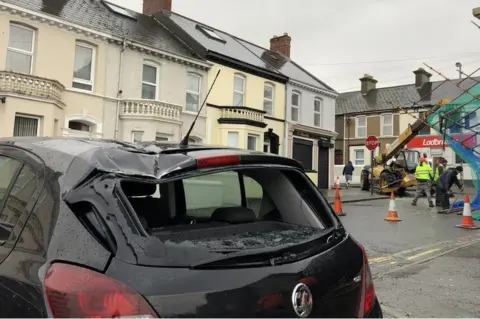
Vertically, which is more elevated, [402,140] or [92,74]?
A: [92,74]

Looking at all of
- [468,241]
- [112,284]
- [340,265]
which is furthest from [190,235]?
[468,241]

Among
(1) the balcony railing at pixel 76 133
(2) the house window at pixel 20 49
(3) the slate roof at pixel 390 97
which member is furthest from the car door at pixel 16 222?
(3) the slate roof at pixel 390 97

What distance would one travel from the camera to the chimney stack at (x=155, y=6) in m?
24.3

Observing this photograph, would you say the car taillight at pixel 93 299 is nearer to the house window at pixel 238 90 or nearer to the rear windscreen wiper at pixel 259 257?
the rear windscreen wiper at pixel 259 257

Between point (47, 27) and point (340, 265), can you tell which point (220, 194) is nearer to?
point (340, 265)

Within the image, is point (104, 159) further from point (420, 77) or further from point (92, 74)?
point (420, 77)

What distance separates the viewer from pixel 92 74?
16828mm

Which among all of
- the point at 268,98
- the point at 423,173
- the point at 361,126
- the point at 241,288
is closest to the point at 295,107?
the point at 268,98

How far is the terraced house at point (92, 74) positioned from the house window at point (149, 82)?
4cm

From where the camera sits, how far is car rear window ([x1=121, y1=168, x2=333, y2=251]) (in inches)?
81.4

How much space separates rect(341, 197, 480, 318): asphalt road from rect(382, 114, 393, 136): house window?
27.4m

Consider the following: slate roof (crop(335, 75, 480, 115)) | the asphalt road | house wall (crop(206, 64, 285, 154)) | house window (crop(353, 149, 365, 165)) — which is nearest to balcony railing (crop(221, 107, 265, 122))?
house wall (crop(206, 64, 285, 154))

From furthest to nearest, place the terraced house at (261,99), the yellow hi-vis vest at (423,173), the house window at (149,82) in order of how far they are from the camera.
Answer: the terraced house at (261,99) < the house window at (149,82) < the yellow hi-vis vest at (423,173)

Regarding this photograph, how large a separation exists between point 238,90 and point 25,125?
36.6 ft
